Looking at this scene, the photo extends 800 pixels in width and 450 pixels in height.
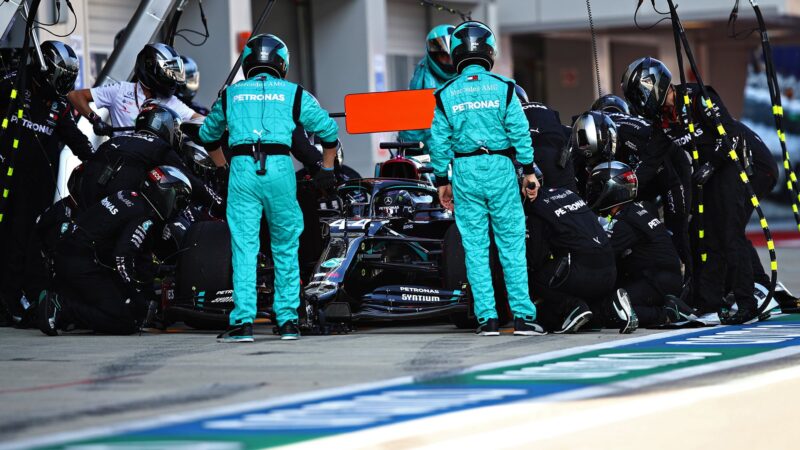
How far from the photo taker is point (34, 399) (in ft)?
21.0

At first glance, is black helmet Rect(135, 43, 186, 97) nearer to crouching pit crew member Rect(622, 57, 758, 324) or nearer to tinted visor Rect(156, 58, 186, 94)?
tinted visor Rect(156, 58, 186, 94)

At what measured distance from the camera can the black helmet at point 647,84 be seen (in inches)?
402

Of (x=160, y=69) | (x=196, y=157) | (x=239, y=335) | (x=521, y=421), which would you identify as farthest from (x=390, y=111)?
(x=521, y=421)

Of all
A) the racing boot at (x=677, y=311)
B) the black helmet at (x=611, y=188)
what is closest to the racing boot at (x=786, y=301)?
the racing boot at (x=677, y=311)

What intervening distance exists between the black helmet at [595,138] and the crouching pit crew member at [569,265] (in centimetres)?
77

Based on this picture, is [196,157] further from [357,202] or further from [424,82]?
[424,82]

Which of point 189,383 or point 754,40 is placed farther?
point 754,40

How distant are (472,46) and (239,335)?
2.38 meters

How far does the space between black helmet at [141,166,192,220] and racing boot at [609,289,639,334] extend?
3104 millimetres

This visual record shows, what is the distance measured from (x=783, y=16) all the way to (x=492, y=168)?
17900 mm

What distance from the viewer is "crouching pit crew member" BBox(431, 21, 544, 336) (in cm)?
916

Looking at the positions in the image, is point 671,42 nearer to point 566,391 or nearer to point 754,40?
point 754,40

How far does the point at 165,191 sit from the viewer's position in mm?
10086

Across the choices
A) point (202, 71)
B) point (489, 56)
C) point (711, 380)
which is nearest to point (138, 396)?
point (711, 380)
